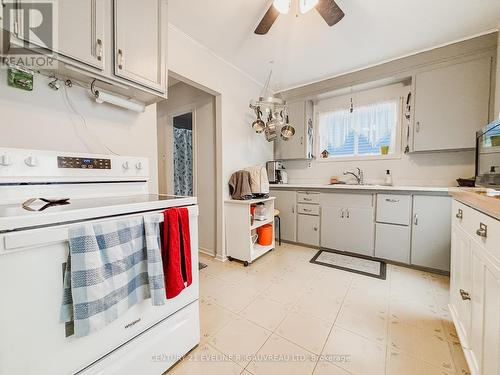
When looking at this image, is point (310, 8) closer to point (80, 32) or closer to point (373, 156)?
point (80, 32)

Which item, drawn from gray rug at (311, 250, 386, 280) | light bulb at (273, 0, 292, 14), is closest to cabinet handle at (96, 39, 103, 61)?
light bulb at (273, 0, 292, 14)

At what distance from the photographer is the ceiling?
1.72 m

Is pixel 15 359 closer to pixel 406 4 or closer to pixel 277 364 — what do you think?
pixel 277 364

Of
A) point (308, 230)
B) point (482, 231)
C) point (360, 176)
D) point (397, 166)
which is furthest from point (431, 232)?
point (482, 231)

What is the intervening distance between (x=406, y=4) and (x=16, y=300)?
9.61 feet

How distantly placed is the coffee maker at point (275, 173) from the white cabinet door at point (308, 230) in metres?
0.70

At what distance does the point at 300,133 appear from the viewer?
3211 mm

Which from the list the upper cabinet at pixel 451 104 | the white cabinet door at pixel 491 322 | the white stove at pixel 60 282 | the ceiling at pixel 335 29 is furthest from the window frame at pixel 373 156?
the white stove at pixel 60 282

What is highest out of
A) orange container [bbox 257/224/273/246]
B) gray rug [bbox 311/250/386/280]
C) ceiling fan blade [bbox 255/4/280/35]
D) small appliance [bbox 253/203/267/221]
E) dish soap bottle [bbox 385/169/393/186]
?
ceiling fan blade [bbox 255/4/280/35]

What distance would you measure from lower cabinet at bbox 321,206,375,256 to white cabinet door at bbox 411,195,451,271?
Answer: 41 cm

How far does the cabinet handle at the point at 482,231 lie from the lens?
83cm

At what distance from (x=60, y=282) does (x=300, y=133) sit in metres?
3.12

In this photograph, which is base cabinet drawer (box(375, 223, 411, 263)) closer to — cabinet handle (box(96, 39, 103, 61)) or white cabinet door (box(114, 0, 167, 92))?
white cabinet door (box(114, 0, 167, 92))

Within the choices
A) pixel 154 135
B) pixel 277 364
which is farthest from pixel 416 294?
pixel 154 135
